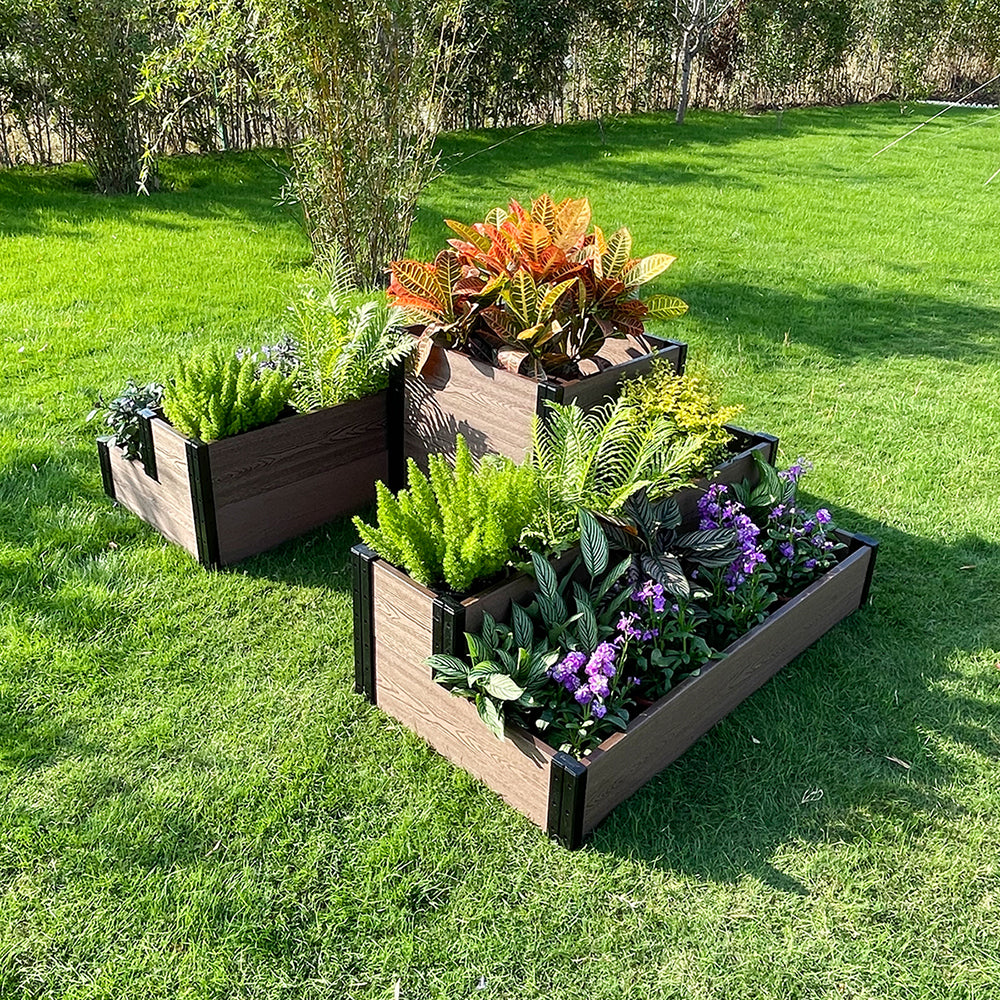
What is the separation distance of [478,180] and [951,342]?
5222mm

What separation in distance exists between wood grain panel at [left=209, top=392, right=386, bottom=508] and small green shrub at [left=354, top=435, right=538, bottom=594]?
2.85 ft

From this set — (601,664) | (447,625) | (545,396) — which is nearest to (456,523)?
(447,625)

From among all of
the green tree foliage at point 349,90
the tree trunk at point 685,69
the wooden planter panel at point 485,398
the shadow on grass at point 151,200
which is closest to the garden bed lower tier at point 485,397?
the wooden planter panel at point 485,398

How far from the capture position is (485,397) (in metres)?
3.24

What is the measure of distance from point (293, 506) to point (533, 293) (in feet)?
3.90

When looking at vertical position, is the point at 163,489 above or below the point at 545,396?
below

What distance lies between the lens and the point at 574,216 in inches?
134

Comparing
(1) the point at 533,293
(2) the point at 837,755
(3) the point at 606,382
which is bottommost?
(2) the point at 837,755

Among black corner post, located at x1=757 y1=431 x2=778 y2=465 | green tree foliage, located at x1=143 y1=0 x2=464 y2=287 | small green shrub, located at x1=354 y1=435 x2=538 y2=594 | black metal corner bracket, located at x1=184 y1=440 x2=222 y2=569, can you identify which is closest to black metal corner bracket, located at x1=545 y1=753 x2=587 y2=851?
small green shrub, located at x1=354 y1=435 x2=538 y2=594

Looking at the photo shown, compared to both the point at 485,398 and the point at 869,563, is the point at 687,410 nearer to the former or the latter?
the point at 485,398

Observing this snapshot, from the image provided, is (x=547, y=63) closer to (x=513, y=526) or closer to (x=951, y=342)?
(x=951, y=342)

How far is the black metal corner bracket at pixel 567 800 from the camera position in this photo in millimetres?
2117

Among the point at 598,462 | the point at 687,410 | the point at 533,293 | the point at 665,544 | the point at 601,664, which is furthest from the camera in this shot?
the point at 533,293

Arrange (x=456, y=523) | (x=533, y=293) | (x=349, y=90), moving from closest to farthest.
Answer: (x=456, y=523)
(x=533, y=293)
(x=349, y=90)
